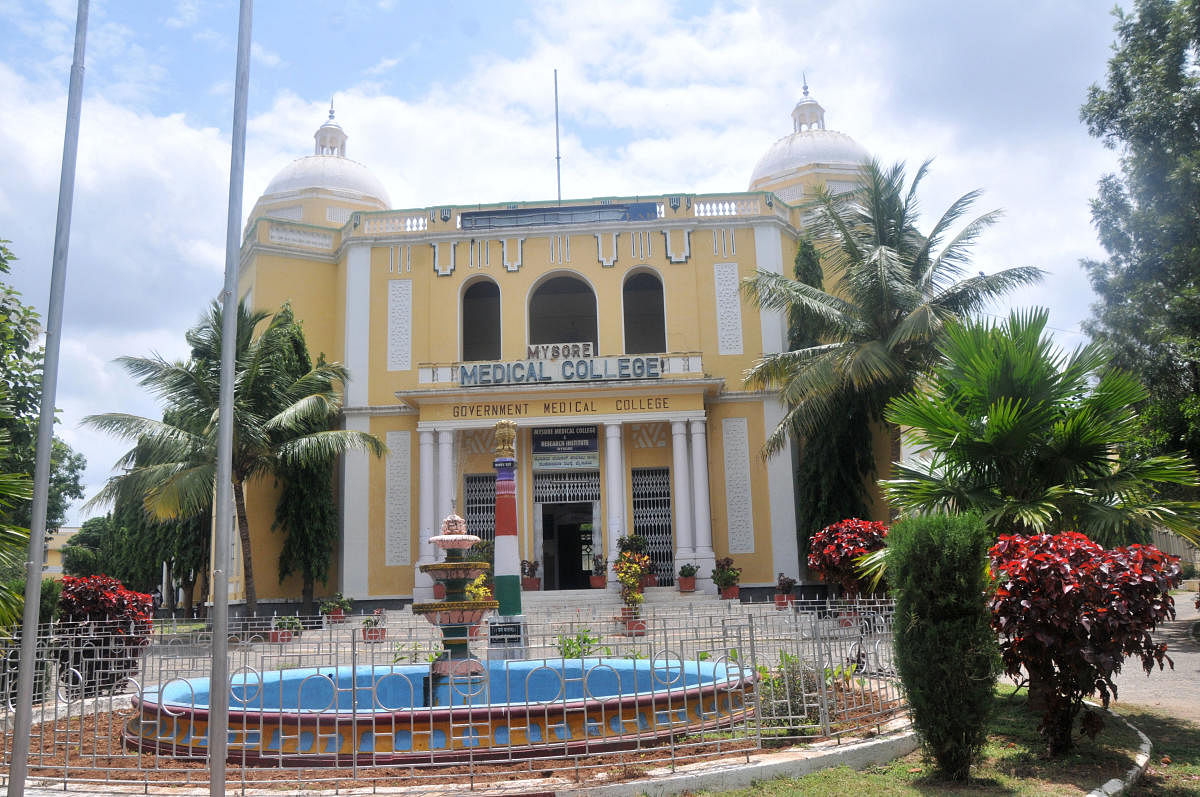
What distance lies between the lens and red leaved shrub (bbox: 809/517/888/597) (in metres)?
13.7

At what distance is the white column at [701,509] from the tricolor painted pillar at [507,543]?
8218 mm

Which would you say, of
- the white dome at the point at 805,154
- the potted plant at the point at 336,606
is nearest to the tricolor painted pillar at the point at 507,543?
the potted plant at the point at 336,606

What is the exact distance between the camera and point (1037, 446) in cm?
946

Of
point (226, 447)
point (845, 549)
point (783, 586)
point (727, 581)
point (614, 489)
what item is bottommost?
point (783, 586)

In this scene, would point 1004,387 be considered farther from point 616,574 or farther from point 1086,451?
point 616,574

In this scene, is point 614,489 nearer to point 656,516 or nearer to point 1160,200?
point 656,516

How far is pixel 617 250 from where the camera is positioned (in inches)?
1009

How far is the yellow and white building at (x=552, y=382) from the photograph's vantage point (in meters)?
23.2

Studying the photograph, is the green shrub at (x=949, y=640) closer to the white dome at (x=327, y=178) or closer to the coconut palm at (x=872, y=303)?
the coconut palm at (x=872, y=303)

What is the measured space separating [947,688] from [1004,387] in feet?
12.6

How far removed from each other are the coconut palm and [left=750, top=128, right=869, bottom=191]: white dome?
7.72 metres

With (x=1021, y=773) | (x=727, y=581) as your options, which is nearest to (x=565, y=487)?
(x=727, y=581)

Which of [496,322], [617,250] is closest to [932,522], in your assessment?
[617,250]

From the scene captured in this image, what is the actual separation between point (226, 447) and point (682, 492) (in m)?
17.3
